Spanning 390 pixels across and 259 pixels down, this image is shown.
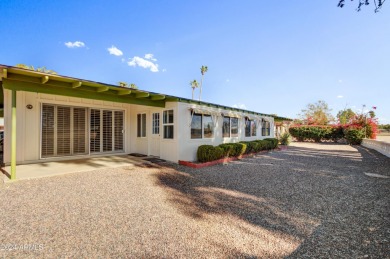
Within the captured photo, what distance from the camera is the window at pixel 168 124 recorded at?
318 inches

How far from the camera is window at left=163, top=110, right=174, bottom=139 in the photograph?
8.08 metres

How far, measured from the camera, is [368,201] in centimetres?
407

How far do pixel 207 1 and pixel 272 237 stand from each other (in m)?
9.85

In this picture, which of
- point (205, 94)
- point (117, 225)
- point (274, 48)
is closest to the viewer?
point (117, 225)

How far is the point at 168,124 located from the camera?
8172 mm

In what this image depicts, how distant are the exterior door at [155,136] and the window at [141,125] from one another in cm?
74

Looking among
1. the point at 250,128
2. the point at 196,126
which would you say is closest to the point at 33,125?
the point at 196,126

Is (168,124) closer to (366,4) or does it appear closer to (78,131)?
(78,131)

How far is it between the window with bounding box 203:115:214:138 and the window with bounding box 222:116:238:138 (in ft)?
3.72

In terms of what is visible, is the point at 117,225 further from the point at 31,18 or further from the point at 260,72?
A: the point at 260,72

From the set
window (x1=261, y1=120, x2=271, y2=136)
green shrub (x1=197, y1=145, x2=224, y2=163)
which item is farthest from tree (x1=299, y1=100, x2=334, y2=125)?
green shrub (x1=197, y1=145, x2=224, y2=163)

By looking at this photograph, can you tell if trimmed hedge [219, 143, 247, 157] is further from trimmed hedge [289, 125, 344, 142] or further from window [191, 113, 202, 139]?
trimmed hedge [289, 125, 344, 142]

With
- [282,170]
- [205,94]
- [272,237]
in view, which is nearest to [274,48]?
[282,170]

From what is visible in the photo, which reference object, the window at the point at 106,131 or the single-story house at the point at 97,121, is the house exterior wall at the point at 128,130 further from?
the window at the point at 106,131
